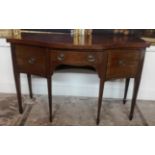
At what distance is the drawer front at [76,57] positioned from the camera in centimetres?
150

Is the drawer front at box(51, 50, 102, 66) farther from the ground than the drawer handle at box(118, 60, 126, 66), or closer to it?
farther from the ground

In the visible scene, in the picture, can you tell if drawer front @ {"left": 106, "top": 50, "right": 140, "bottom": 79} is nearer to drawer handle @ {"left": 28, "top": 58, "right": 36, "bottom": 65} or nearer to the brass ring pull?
the brass ring pull

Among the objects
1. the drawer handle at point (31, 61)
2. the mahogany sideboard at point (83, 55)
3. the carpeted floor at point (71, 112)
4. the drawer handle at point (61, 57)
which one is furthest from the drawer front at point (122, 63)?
the drawer handle at point (31, 61)

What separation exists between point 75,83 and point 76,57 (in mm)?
786

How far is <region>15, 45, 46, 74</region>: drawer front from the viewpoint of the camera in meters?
1.56

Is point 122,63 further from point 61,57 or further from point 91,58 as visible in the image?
point 61,57

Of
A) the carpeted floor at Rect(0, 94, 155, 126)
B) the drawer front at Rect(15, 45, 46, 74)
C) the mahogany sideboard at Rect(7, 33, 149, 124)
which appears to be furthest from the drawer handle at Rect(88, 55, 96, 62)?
the carpeted floor at Rect(0, 94, 155, 126)

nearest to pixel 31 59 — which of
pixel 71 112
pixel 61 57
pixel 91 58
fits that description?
pixel 61 57

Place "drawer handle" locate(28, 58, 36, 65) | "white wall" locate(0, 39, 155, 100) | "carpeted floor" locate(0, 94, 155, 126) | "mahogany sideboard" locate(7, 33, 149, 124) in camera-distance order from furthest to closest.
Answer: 1. "white wall" locate(0, 39, 155, 100)
2. "carpeted floor" locate(0, 94, 155, 126)
3. "drawer handle" locate(28, 58, 36, 65)
4. "mahogany sideboard" locate(7, 33, 149, 124)

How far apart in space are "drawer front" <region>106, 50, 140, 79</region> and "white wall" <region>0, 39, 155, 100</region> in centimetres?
61

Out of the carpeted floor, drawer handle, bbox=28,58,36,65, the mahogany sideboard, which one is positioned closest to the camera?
the mahogany sideboard

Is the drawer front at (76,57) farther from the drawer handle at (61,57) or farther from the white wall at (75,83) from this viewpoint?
the white wall at (75,83)
